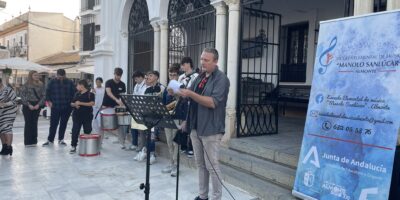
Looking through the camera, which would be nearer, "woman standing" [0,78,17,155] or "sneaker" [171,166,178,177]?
"sneaker" [171,166,178,177]

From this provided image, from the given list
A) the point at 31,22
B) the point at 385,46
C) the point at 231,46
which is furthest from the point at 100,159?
the point at 31,22

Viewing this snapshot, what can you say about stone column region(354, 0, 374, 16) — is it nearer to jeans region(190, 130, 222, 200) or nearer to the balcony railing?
jeans region(190, 130, 222, 200)

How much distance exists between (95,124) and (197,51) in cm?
374

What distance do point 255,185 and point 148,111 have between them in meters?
2.06

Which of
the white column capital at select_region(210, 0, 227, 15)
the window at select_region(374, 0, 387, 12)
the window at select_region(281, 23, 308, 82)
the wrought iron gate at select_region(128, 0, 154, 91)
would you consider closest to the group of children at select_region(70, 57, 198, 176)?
the white column capital at select_region(210, 0, 227, 15)

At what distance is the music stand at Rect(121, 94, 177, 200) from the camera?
319 cm

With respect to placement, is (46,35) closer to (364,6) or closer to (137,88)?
(137,88)

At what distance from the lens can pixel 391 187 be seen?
319 centimetres

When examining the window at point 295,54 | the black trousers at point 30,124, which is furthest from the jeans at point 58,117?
the window at point 295,54

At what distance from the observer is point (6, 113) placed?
665cm

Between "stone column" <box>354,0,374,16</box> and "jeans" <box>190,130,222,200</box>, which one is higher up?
"stone column" <box>354,0,374,16</box>

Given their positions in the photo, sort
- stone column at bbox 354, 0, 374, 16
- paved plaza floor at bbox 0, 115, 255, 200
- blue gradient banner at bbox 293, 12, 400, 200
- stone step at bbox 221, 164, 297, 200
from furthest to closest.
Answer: paved plaza floor at bbox 0, 115, 255, 200 < stone step at bbox 221, 164, 297, 200 < stone column at bbox 354, 0, 374, 16 < blue gradient banner at bbox 293, 12, 400, 200

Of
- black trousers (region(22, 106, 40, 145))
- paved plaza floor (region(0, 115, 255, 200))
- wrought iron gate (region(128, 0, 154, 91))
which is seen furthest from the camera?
wrought iron gate (region(128, 0, 154, 91))

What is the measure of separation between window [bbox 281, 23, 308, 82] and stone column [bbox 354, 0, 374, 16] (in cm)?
592
